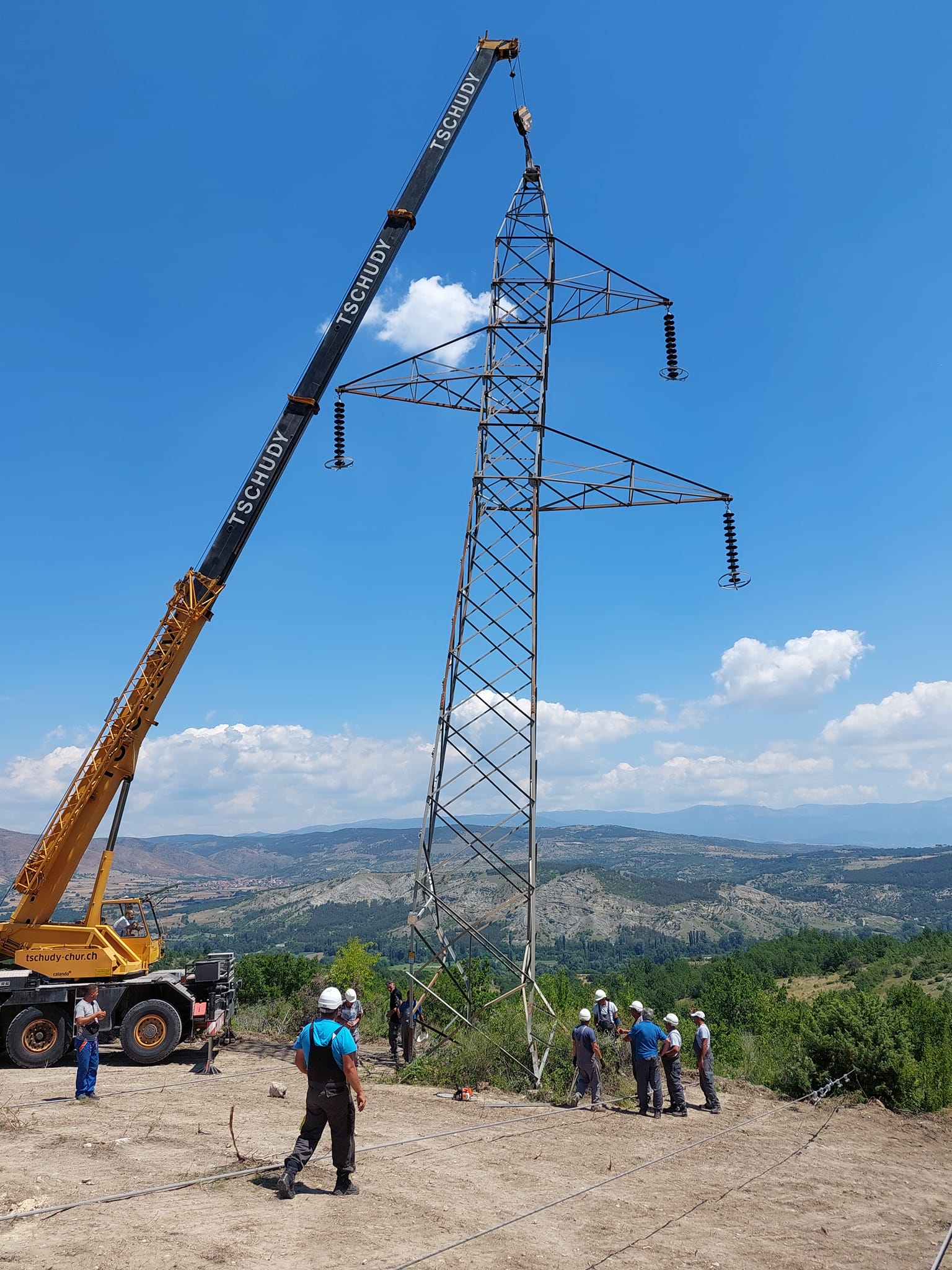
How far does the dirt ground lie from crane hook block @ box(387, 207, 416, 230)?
16.0m

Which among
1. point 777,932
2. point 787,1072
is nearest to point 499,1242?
point 787,1072

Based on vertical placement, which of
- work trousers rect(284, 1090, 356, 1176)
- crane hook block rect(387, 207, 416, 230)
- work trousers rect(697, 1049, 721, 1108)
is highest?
crane hook block rect(387, 207, 416, 230)

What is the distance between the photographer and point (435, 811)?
14.6 metres

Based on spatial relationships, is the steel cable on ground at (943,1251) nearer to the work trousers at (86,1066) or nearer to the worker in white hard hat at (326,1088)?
the worker in white hard hat at (326,1088)

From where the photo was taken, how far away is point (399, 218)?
54.5 ft

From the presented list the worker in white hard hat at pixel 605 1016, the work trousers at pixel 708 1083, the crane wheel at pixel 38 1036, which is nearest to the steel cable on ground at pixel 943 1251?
the work trousers at pixel 708 1083

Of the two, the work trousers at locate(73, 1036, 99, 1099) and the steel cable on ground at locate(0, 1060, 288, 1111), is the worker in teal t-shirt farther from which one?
the work trousers at locate(73, 1036, 99, 1099)

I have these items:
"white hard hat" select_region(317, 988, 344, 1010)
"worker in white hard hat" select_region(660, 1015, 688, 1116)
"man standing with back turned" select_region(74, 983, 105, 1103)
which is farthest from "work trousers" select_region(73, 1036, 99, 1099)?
"worker in white hard hat" select_region(660, 1015, 688, 1116)

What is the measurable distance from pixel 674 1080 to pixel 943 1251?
17.6ft

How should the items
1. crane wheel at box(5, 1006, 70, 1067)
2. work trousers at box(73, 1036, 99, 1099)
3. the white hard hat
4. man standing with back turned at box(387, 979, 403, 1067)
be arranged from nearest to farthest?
the white hard hat → work trousers at box(73, 1036, 99, 1099) → crane wheel at box(5, 1006, 70, 1067) → man standing with back turned at box(387, 979, 403, 1067)

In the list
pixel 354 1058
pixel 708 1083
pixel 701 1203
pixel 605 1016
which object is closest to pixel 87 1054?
pixel 354 1058

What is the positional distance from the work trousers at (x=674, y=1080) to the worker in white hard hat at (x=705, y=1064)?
1.40ft

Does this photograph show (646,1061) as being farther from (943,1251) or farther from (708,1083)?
(943,1251)

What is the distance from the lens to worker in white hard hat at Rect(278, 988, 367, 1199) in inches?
262
